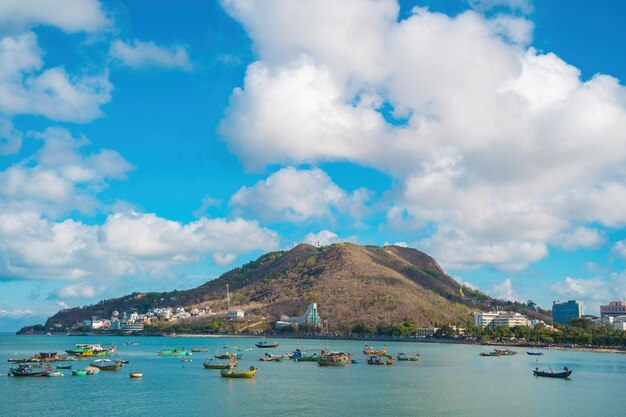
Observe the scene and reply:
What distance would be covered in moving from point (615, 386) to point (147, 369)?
65.1 m

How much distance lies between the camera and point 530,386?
74750 mm

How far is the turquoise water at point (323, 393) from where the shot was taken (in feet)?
183

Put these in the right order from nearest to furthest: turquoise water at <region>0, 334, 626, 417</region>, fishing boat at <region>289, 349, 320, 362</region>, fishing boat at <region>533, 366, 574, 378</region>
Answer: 1. turquoise water at <region>0, 334, 626, 417</region>
2. fishing boat at <region>533, 366, 574, 378</region>
3. fishing boat at <region>289, 349, 320, 362</region>

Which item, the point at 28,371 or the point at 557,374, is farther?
the point at 557,374

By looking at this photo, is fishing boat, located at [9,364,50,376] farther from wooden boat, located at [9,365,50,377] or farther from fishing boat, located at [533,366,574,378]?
fishing boat, located at [533,366,574,378]

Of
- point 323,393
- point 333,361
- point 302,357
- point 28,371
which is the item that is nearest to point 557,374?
point 333,361

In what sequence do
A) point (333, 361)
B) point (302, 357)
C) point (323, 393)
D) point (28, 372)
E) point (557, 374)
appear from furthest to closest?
point (302, 357), point (333, 361), point (557, 374), point (28, 372), point (323, 393)

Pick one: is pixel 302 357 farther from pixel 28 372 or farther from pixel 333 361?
pixel 28 372

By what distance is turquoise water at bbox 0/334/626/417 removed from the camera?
55.8m

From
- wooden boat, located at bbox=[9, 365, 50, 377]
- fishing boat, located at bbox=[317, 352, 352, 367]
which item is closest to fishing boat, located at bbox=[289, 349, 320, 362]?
fishing boat, located at bbox=[317, 352, 352, 367]

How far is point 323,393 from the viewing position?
6512 centimetres

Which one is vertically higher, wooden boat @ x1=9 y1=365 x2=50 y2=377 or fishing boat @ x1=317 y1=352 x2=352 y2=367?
fishing boat @ x1=317 y1=352 x2=352 y2=367

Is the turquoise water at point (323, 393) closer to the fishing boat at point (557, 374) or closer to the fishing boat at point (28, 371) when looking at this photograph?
the fishing boat at point (557, 374)

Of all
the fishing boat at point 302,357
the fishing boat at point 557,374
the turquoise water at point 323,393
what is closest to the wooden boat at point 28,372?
the turquoise water at point 323,393
